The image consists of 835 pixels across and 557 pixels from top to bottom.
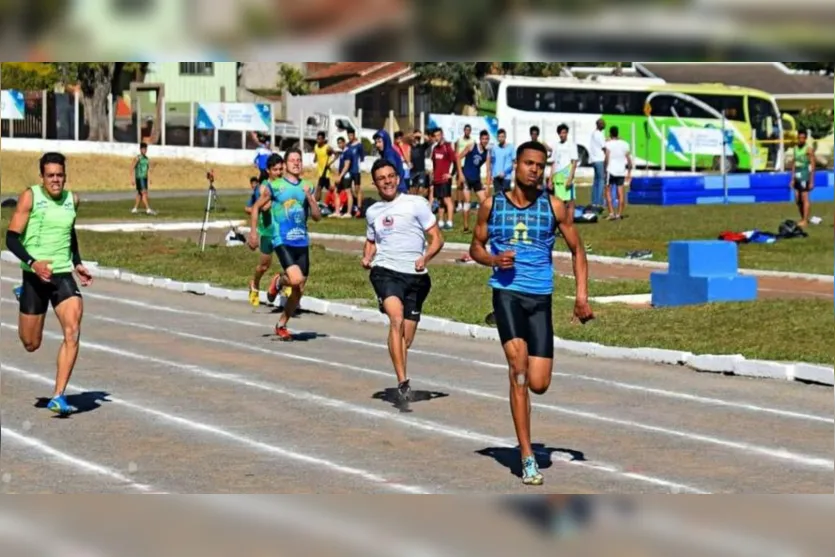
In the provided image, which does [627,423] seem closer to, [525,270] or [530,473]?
[525,270]

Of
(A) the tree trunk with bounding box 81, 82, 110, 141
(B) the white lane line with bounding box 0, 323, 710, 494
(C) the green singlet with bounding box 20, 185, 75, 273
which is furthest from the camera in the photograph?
(A) the tree trunk with bounding box 81, 82, 110, 141

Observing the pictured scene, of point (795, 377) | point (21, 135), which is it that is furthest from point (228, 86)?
point (795, 377)

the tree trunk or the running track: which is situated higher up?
the tree trunk

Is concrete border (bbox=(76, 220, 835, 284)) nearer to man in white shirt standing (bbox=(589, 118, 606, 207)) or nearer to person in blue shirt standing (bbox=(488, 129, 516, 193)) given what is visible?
person in blue shirt standing (bbox=(488, 129, 516, 193))

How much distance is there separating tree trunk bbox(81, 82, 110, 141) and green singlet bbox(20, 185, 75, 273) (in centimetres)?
4424

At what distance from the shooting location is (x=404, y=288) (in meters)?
14.5

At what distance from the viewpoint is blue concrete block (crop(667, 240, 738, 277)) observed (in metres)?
20.2

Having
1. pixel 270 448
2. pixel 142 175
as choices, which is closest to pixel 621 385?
pixel 270 448

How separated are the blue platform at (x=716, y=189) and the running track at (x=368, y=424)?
75.0 feet

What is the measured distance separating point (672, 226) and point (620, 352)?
51.2 feet

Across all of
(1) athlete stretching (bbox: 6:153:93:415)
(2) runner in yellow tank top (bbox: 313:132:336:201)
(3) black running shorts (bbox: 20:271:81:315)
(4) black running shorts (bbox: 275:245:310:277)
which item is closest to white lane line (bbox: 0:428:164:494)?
(1) athlete stretching (bbox: 6:153:93:415)

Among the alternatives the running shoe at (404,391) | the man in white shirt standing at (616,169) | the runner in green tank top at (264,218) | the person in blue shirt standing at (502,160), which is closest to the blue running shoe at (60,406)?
the running shoe at (404,391)

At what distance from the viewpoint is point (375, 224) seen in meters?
14.7

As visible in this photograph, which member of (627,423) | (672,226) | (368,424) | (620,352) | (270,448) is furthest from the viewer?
(672,226)
